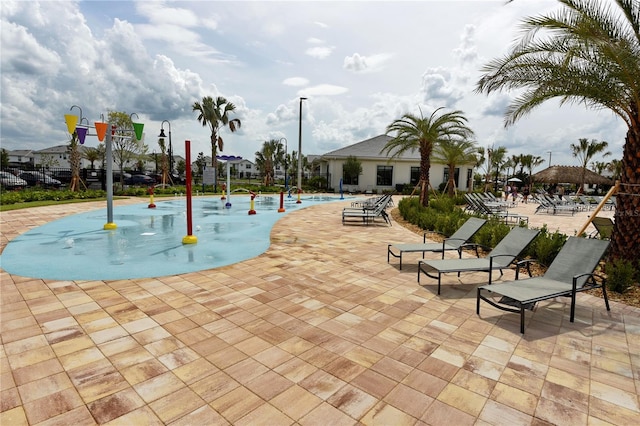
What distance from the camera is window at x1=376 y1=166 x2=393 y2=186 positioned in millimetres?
36875

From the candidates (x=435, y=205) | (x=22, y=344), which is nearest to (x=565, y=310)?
(x=22, y=344)

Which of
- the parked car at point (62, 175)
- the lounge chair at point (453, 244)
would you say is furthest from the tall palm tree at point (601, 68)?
the parked car at point (62, 175)

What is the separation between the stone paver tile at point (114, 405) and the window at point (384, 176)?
1392 inches

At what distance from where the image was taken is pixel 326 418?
2711 millimetres

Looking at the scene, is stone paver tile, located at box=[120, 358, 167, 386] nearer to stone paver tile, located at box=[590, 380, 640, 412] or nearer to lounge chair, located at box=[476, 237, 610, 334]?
lounge chair, located at box=[476, 237, 610, 334]

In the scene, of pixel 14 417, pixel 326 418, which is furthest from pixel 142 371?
pixel 326 418

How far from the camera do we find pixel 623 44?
6.02m

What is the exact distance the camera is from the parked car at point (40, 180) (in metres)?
26.5

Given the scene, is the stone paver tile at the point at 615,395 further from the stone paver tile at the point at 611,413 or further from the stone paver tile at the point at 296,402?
the stone paver tile at the point at 296,402

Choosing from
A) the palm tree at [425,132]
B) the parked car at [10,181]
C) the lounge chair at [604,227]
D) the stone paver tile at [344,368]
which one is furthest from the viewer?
the parked car at [10,181]

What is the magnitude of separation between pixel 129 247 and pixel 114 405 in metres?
7.20

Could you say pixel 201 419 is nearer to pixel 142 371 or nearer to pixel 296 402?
pixel 296 402

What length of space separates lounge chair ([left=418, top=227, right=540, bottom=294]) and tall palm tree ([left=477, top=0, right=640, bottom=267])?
74.1 inches

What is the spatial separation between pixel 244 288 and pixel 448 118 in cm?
1411
